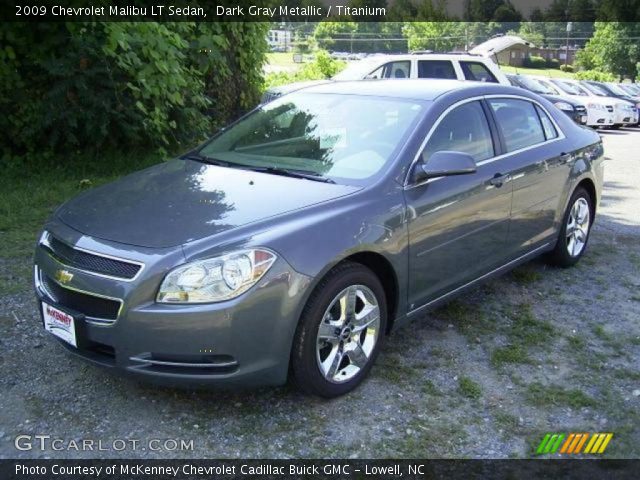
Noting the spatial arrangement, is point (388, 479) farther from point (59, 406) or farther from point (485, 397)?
point (59, 406)

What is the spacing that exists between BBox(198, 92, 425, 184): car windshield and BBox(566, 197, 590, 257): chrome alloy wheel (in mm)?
2164

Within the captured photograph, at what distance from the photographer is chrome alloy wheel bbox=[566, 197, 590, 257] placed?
5535 mm

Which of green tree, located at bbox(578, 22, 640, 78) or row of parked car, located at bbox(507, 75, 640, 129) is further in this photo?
green tree, located at bbox(578, 22, 640, 78)

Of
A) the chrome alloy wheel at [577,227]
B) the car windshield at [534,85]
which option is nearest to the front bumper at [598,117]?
the car windshield at [534,85]

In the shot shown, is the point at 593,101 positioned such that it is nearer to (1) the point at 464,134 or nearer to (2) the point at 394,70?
(2) the point at 394,70

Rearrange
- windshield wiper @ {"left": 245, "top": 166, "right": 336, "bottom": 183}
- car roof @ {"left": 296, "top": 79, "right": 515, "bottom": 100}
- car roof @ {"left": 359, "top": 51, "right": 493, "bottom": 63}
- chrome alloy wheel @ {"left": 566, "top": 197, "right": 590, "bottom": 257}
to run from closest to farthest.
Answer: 1. windshield wiper @ {"left": 245, "top": 166, "right": 336, "bottom": 183}
2. car roof @ {"left": 296, "top": 79, "right": 515, "bottom": 100}
3. chrome alloy wheel @ {"left": 566, "top": 197, "right": 590, "bottom": 257}
4. car roof @ {"left": 359, "top": 51, "right": 493, "bottom": 63}

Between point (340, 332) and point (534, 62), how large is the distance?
6423 cm

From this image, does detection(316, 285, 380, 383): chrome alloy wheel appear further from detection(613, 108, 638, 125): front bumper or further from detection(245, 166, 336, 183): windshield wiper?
detection(613, 108, 638, 125): front bumper

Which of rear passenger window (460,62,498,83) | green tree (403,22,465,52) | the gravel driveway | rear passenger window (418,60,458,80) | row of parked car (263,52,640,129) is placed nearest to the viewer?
the gravel driveway

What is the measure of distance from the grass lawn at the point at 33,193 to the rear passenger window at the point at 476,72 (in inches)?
246

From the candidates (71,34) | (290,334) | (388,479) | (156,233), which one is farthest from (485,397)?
(71,34)

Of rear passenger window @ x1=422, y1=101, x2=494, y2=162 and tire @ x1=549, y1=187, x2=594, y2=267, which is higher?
rear passenger window @ x1=422, y1=101, x2=494, y2=162

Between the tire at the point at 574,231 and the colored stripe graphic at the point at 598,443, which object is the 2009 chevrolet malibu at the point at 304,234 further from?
the colored stripe graphic at the point at 598,443

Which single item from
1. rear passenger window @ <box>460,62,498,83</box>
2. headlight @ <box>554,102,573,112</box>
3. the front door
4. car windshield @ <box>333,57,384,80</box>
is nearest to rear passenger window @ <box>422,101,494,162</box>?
the front door
